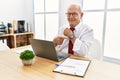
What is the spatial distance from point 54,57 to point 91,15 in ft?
5.65

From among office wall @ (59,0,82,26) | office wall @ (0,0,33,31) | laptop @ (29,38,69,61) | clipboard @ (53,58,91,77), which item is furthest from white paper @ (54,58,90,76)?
office wall @ (0,0,33,31)

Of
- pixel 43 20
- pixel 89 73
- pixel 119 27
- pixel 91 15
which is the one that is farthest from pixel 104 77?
pixel 43 20

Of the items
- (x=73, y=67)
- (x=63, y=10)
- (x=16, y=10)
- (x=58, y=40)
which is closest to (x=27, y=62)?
(x=73, y=67)

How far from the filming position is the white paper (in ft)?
3.43

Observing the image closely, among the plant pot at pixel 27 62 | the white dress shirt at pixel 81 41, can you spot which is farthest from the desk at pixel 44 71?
the white dress shirt at pixel 81 41

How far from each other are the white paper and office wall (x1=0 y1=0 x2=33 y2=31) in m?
A: 2.86

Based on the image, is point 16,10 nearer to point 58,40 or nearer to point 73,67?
point 58,40

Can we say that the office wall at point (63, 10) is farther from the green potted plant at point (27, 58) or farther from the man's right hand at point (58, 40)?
the green potted plant at point (27, 58)

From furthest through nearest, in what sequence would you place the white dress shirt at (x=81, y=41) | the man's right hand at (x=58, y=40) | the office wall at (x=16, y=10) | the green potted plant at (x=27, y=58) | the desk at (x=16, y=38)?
the office wall at (x=16, y=10)
the desk at (x=16, y=38)
the man's right hand at (x=58, y=40)
the white dress shirt at (x=81, y=41)
the green potted plant at (x=27, y=58)

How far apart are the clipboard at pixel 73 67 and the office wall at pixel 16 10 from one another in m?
2.86

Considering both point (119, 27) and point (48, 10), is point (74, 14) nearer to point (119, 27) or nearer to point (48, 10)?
point (119, 27)

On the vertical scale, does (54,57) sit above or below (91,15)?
below

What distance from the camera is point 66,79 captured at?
947 millimetres

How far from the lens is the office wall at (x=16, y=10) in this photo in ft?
11.6
